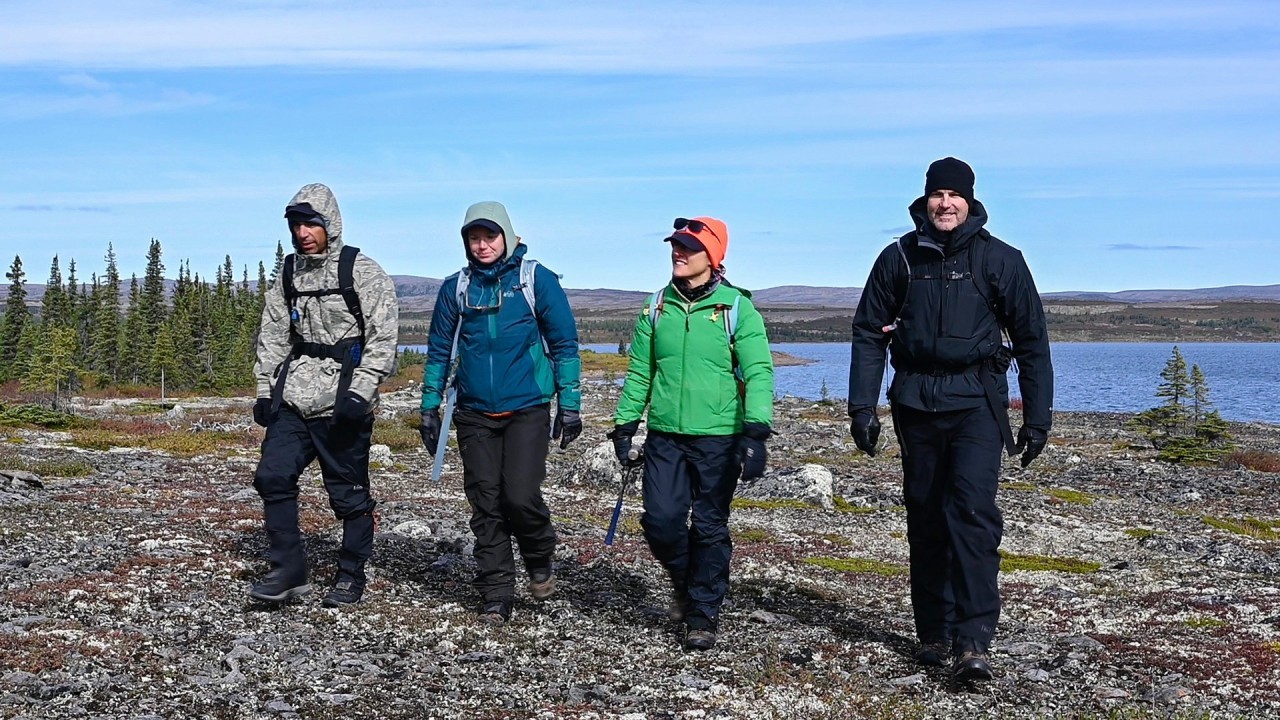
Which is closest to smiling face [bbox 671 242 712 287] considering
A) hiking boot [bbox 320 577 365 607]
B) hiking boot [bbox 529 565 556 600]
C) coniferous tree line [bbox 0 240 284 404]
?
hiking boot [bbox 529 565 556 600]

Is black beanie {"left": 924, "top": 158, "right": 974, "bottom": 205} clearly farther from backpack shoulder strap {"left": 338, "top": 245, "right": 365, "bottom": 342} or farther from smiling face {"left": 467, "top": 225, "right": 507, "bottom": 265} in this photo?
backpack shoulder strap {"left": 338, "top": 245, "right": 365, "bottom": 342}

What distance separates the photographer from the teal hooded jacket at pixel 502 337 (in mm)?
8422

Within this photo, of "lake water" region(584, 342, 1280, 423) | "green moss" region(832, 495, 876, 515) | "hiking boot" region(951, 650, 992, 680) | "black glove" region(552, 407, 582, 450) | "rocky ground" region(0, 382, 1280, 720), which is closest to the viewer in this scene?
"rocky ground" region(0, 382, 1280, 720)

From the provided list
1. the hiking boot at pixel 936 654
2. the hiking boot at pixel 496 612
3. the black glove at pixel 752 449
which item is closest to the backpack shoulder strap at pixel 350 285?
the hiking boot at pixel 496 612

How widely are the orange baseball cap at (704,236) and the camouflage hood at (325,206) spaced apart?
2.53m

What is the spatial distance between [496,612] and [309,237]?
10.4ft

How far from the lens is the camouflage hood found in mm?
8352

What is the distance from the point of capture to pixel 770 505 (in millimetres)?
19109

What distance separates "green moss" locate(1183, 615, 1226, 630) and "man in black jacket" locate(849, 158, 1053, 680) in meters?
3.35

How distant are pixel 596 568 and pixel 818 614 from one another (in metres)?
2.63

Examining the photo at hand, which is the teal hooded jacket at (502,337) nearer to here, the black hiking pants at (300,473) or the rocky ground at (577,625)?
the black hiking pants at (300,473)

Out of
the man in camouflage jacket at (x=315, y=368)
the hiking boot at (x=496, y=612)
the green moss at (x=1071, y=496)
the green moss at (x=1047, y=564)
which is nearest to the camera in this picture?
the man in camouflage jacket at (x=315, y=368)

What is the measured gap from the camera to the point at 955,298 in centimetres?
723

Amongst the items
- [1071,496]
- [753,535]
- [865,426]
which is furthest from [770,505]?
[865,426]
